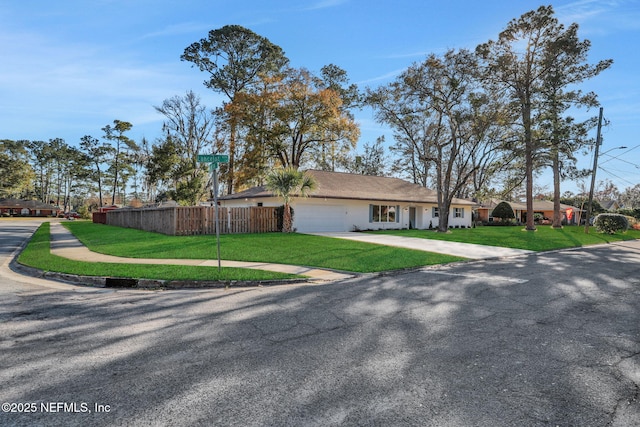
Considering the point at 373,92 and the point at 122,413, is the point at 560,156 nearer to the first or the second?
the point at 373,92

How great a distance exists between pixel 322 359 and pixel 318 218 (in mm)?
22449

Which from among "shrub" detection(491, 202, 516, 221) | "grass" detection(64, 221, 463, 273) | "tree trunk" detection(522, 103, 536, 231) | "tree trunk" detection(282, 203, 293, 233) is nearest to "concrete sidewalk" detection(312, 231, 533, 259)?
"grass" detection(64, 221, 463, 273)

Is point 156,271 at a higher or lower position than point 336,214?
lower

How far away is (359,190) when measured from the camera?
30.9 metres

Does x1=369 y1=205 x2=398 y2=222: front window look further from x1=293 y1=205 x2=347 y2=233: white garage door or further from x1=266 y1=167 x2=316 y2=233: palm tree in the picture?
x1=266 y1=167 x2=316 y2=233: palm tree

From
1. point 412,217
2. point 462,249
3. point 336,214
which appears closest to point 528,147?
point 412,217

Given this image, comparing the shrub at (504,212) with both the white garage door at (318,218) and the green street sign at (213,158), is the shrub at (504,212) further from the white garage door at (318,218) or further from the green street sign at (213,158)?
the green street sign at (213,158)

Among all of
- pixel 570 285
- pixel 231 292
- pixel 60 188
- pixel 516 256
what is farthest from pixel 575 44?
pixel 60 188

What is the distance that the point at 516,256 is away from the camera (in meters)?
15.8

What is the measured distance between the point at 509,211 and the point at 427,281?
46203 mm

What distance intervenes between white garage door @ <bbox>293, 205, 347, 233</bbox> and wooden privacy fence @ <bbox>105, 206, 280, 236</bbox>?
6.15ft

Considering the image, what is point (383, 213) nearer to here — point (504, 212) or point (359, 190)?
point (359, 190)

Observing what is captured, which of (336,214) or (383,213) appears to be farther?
(383,213)

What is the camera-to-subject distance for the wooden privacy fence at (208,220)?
2177cm
